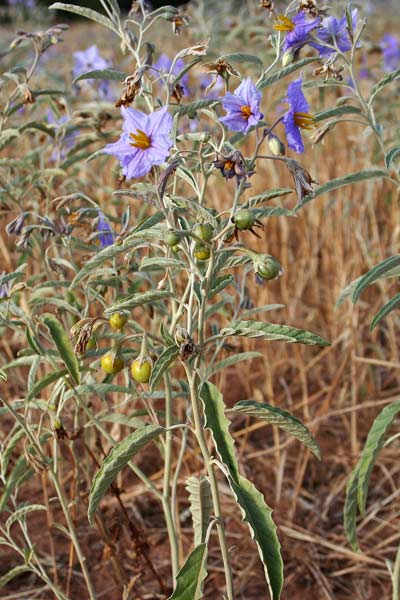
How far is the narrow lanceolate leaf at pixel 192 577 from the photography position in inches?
34.7

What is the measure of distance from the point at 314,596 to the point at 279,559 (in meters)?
0.77

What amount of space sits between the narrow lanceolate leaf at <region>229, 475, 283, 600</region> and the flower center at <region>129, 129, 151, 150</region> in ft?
1.40

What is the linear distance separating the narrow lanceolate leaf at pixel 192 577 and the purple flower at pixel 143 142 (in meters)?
0.48

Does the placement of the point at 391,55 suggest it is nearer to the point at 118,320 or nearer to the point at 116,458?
the point at 118,320

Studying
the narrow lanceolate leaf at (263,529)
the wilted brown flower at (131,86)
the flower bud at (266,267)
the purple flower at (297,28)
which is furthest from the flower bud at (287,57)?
the narrow lanceolate leaf at (263,529)

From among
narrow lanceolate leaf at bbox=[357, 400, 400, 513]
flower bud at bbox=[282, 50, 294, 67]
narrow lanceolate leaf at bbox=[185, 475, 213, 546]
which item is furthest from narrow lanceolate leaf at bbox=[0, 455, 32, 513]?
flower bud at bbox=[282, 50, 294, 67]

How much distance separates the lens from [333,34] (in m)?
1.10

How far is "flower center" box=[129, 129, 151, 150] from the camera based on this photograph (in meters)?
0.88

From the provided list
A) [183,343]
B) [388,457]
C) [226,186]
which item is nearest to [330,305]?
[388,457]

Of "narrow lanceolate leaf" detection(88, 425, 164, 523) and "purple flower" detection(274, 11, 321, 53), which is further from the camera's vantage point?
"purple flower" detection(274, 11, 321, 53)

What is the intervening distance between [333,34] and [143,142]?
0.41 m

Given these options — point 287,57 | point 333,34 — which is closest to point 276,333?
point 287,57

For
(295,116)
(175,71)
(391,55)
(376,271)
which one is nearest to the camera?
(295,116)

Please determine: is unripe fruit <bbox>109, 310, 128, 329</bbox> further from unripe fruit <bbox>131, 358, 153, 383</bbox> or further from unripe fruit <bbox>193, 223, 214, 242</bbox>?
unripe fruit <bbox>193, 223, 214, 242</bbox>
